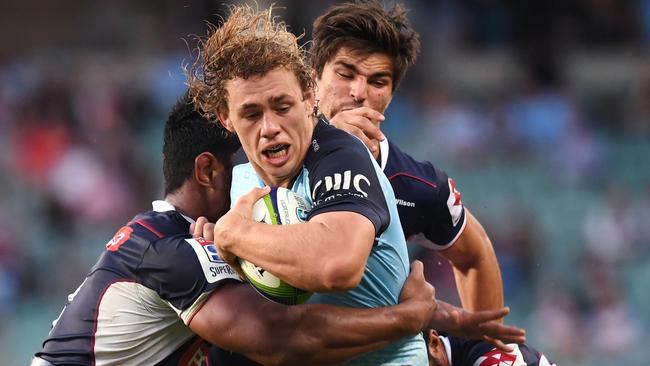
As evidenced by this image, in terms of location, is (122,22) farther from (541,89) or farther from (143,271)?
(143,271)

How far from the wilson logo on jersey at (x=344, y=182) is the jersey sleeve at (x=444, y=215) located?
159 cm

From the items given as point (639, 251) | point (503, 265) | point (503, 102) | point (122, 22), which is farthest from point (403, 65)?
point (122, 22)

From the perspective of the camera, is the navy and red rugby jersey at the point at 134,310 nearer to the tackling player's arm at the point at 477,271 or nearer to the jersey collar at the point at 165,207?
the jersey collar at the point at 165,207

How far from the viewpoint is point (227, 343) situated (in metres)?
5.10

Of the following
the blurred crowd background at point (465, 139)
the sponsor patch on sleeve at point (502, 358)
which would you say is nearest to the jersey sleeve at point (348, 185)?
the sponsor patch on sleeve at point (502, 358)

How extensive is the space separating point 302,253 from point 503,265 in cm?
911

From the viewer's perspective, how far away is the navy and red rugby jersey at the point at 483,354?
6.09 meters

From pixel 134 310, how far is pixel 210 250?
1.77ft

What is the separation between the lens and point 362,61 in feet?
21.7

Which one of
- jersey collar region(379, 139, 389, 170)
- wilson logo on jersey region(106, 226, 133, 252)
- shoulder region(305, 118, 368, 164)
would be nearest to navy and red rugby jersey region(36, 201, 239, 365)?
wilson logo on jersey region(106, 226, 133, 252)

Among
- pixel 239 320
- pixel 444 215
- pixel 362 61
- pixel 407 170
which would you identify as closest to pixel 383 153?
pixel 407 170

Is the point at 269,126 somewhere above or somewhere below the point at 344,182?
above

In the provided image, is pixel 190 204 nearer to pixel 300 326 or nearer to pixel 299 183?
pixel 299 183

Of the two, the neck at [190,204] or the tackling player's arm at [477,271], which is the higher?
the tackling player's arm at [477,271]
